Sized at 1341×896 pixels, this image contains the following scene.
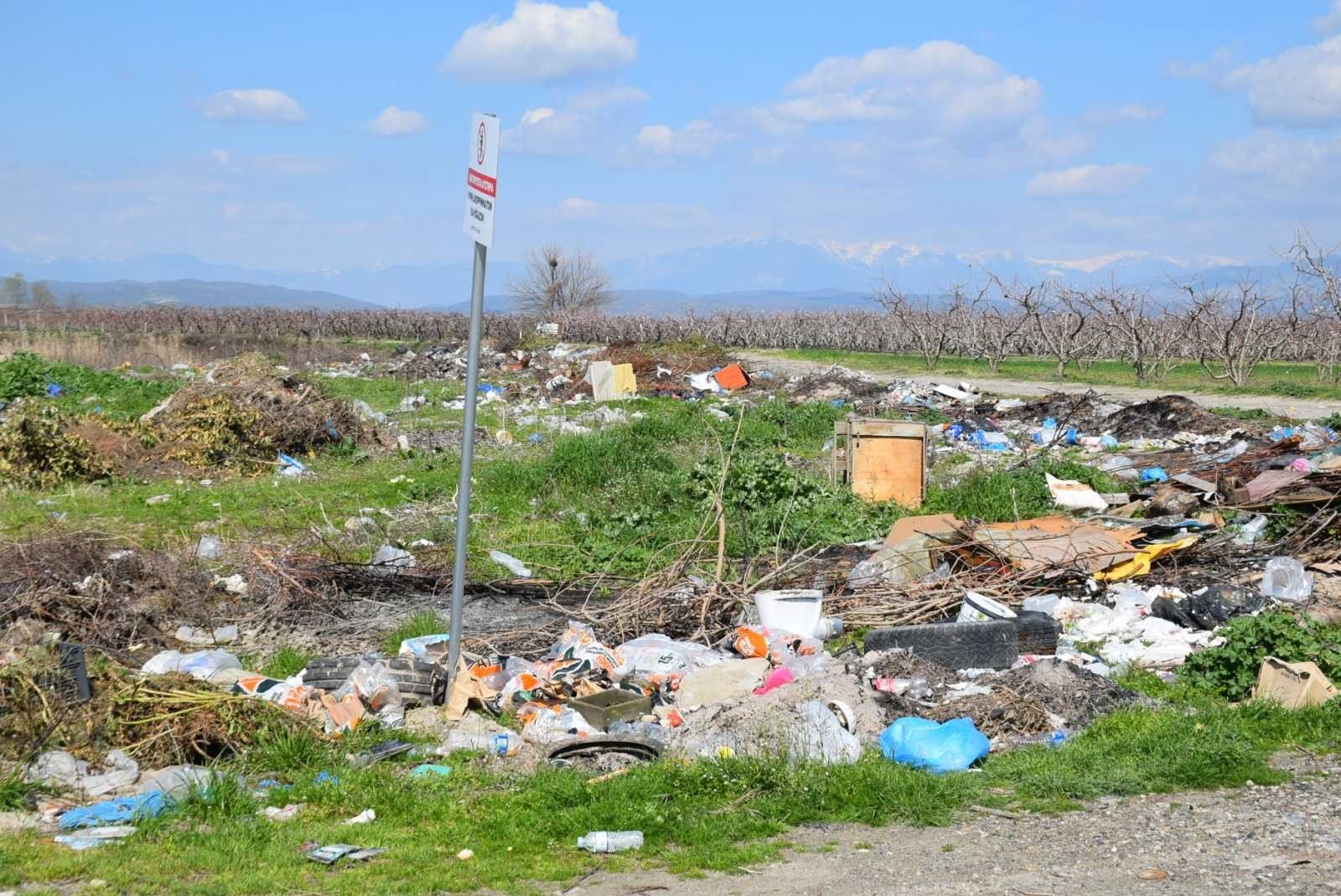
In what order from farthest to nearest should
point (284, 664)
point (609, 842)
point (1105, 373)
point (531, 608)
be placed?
1. point (1105, 373)
2. point (531, 608)
3. point (284, 664)
4. point (609, 842)

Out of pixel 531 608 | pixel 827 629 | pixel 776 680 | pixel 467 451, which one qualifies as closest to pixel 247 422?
pixel 531 608

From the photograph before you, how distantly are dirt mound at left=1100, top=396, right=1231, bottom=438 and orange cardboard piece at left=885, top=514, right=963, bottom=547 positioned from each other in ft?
27.8

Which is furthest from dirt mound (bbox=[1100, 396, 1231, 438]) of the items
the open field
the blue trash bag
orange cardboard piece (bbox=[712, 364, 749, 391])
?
the blue trash bag

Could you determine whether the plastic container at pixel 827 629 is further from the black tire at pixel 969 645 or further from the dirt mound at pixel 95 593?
the dirt mound at pixel 95 593

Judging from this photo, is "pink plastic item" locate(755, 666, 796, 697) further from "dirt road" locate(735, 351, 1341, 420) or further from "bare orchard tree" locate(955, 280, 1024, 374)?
"bare orchard tree" locate(955, 280, 1024, 374)

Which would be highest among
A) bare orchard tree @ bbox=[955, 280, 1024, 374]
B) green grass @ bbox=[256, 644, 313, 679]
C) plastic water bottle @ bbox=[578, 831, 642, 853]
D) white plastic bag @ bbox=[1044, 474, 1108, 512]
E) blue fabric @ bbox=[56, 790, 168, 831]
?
bare orchard tree @ bbox=[955, 280, 1024, 374]

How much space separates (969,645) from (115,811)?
444 centimetres

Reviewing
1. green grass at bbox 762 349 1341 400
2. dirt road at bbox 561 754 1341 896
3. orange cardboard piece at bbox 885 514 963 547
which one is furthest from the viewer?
Result: green grass at bbox 762 349 1341 400

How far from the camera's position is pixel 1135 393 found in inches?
1029

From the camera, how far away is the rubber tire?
23.5ft

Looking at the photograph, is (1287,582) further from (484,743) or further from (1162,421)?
(1162,421)

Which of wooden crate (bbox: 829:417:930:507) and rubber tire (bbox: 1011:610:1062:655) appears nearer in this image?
rubber tire (bbox: 1011:610:1062:655)

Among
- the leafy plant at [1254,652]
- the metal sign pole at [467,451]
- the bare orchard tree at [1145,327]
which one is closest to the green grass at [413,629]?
the metal sign pole at [467,451]

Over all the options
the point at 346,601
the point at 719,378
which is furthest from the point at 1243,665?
the point at 719,378
